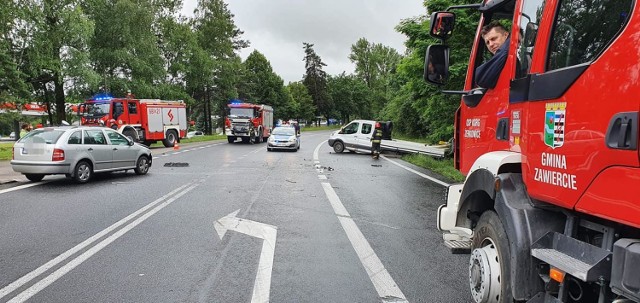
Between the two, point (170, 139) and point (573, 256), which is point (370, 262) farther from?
point (170, 139)

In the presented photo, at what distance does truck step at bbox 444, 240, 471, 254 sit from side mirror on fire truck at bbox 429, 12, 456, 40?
1.92m

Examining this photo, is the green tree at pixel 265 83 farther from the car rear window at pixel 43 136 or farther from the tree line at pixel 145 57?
the car rear window at pixel 43 136

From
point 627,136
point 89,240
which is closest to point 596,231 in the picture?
point 627,136

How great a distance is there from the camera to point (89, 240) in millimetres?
6055

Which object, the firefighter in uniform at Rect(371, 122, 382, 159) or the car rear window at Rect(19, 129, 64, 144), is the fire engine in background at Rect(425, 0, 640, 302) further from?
the firefighter in uniform at Rect(371, 122, 382, 159)

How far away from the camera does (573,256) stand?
243 cm

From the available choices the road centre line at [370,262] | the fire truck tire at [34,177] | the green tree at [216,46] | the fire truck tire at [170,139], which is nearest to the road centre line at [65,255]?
the road centre line at [370,262]

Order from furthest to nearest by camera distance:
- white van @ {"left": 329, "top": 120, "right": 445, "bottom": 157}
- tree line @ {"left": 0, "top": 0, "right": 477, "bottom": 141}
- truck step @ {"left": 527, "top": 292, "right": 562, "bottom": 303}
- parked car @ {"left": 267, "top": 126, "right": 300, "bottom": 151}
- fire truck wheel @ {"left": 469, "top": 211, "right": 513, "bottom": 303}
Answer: parked car @ {"left": 267, "top": 126, "right": 300, "bottom": 151} < white van @ {"left": 329, "top": 120, "right": 445, "bottom": 157} < tree line @ {"left": 0, "top": 0, "right": 477, "bottom": 141} < fire truck wheel @ {"left": 469, "top": 211, "right": 513, "bottom": 303} < truck step @ {"left": 527, "top": 292, "right": 562, "bottom": 303}

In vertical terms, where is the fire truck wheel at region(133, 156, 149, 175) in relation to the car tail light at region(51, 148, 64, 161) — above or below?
below

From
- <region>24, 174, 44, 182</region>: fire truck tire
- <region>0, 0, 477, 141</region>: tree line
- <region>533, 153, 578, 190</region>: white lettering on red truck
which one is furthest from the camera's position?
<region>0, 0, 477, 141</region>: tree line

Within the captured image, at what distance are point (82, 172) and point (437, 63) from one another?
10.9 meters

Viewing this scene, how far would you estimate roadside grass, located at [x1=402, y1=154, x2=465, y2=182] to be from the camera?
552 inches

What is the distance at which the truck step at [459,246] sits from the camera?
13.1ft

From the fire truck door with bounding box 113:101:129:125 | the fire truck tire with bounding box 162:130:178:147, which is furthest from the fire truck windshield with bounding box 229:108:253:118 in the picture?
the fire truck door with bounding box 113:101:129:125
